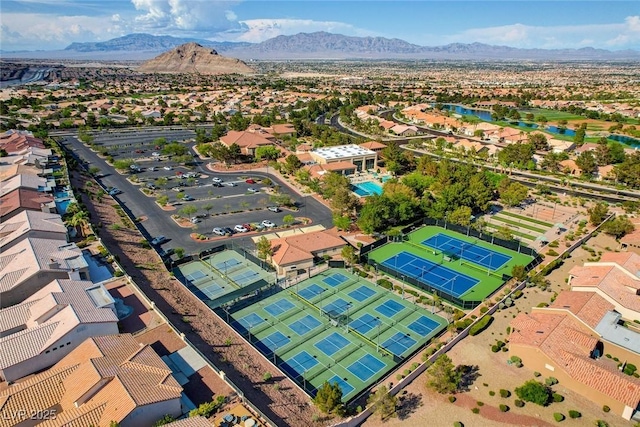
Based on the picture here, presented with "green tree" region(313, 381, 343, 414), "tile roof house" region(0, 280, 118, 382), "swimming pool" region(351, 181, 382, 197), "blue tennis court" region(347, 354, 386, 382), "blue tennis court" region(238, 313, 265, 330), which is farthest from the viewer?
"swimming pool" region(351, 181, 382, 197)

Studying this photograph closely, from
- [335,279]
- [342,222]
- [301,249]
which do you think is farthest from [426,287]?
[342,222]

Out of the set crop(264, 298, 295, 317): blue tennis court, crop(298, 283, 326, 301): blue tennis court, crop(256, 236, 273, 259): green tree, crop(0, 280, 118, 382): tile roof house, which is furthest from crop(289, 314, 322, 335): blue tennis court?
crop(0, 280, 118, 382): tile roof house

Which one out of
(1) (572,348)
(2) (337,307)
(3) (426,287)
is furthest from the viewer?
(3) (426,287)

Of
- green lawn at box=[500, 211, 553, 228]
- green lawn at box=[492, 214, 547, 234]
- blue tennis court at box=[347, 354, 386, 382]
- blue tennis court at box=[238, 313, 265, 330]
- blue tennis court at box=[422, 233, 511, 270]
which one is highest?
green lawn at box=[500, 211, 553, 228]

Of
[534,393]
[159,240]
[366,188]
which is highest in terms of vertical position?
[366,188]

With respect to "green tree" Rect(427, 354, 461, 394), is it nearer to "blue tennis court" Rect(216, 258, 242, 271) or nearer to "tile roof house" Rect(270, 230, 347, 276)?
"tile roof house" Rect(270, 230, 347, 276)

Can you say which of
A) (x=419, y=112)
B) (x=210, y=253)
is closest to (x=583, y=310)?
(x=210, y=253)

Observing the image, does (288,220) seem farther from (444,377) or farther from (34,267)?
(444,377)
